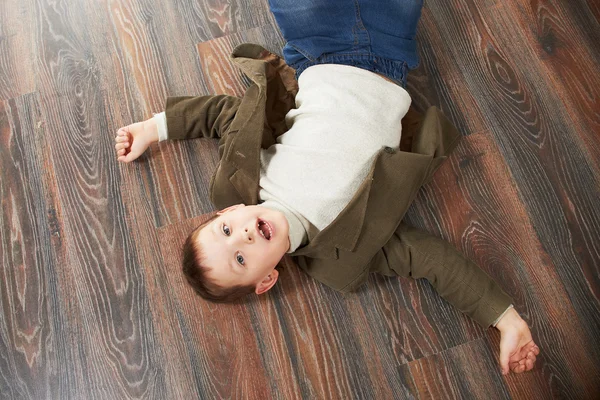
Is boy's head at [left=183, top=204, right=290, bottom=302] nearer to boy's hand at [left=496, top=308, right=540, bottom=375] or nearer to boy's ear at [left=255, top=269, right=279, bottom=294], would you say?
boy's ear at [left=255, top=269, right=279, bottom=294]

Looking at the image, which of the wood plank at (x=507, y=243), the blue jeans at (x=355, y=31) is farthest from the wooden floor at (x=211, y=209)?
the blue jeans at (x=355, y=31)

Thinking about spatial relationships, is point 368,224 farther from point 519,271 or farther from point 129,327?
point 129,327

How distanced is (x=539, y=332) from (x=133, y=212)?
874mm

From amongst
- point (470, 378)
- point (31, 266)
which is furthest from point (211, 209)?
point (470, 378)

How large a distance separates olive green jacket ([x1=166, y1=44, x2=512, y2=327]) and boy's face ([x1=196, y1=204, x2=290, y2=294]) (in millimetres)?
70

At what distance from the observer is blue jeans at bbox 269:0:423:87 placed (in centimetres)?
98

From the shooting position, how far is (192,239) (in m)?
0.86

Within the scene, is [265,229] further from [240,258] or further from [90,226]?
[90,226]

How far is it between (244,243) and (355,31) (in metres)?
0.50

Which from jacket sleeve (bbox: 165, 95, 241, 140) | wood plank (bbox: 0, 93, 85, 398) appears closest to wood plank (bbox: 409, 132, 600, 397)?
jacket sleeve (bbox: 165, 95, 241, 140)

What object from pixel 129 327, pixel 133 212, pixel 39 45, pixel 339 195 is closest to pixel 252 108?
pixel 339 195

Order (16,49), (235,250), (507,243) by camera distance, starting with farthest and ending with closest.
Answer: (16,49), (507,243), (235,250)

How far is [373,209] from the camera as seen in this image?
892mm

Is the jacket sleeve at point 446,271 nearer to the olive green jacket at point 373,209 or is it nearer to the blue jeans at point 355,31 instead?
the olive green jacket at point 373,209
